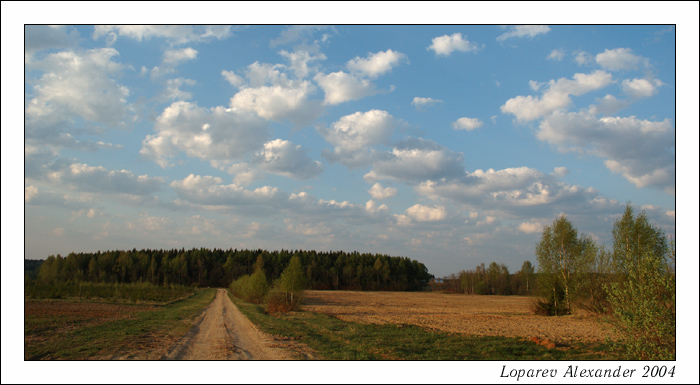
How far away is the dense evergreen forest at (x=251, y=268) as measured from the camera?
391 feet

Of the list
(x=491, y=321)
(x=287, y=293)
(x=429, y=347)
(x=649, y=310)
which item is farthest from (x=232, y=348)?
(x=287, y=293)

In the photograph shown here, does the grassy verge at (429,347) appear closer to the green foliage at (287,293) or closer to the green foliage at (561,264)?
the green foliage at (287,293)

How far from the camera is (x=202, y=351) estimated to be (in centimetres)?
1453

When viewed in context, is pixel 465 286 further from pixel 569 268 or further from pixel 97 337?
pixel 97 337

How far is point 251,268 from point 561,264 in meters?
113

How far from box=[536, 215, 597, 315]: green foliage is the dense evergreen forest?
87.4 metres

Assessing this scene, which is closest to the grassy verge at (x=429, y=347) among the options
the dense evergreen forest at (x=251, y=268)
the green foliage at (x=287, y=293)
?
the green foliage at (x=287, y=293)

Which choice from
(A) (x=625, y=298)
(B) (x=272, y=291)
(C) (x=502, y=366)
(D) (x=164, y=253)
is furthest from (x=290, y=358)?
(D) (x=164, y=253)

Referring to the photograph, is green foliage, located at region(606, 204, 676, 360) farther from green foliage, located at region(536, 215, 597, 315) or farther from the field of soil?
green foliage, located at region(536, 215, 597, 315)

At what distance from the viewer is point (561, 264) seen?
39.3m

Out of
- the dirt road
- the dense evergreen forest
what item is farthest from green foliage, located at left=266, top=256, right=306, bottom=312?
the dense evergreen forest

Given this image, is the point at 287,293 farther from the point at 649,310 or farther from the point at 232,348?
the point at 649,310

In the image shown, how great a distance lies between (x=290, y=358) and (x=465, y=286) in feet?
437

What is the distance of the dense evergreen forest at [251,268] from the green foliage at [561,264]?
287 ft
